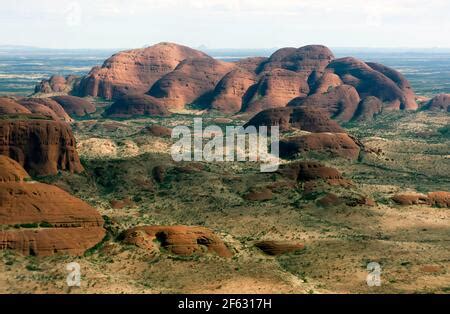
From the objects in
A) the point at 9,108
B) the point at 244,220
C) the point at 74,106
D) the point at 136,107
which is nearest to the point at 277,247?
the point at 244,220

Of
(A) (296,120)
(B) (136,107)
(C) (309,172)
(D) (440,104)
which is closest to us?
(C) (309,172)

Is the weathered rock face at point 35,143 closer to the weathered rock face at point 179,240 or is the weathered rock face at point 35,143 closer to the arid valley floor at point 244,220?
the arid valley floor at point 244,220

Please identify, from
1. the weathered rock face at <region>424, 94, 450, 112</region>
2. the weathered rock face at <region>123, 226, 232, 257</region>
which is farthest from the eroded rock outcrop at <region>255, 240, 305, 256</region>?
the weathered rock face at <region>424, 94, 450, 112</region>

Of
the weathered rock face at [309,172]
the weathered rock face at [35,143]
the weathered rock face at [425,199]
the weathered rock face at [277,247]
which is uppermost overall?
the weathered rock face at [35,143]

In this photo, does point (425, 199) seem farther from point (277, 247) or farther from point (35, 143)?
point (35, 143)

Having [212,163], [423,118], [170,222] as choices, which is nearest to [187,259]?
[170,222]

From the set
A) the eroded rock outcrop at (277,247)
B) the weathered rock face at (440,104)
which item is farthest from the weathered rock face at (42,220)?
the weathered rock face at (440,104)

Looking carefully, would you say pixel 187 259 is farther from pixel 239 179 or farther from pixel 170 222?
pixel 239 179
